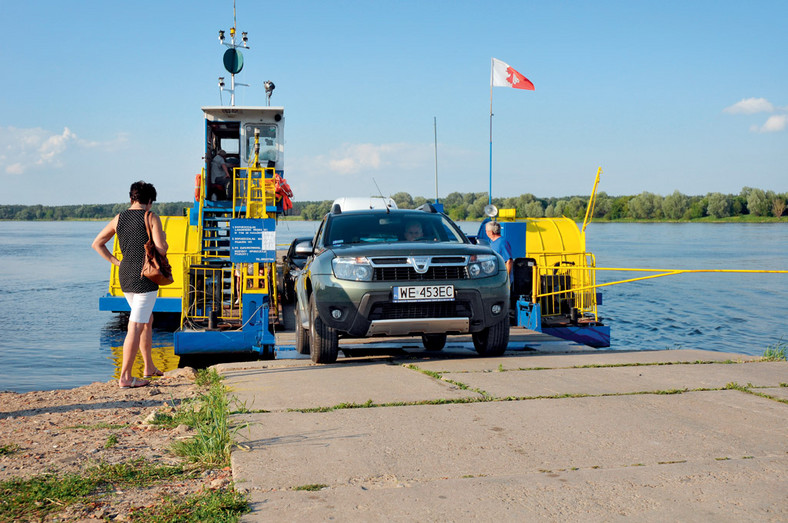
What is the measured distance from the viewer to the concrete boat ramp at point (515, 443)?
11.0 ft

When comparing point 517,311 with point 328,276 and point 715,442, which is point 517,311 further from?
point 715,442

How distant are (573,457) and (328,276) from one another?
3.91 metres

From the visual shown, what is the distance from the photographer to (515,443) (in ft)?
14.3

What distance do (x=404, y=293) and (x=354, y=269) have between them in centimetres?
56

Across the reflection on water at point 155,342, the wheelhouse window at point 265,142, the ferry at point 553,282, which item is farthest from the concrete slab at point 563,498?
the wheelhouse window at point 265,142

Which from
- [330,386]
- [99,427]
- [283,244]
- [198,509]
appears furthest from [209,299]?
[283,244]

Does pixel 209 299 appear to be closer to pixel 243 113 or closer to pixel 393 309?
pixel 393 309

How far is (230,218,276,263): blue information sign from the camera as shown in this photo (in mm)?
9523

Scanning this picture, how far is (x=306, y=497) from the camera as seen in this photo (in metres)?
3.46

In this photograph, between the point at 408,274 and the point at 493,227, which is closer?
the point at 408,274

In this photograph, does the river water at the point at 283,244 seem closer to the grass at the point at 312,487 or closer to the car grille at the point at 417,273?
the car grille at the point at 417,273

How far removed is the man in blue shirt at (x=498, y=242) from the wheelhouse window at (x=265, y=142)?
757cm

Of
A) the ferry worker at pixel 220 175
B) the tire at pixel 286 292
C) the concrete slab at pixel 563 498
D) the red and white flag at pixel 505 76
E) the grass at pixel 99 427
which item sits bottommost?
the tire at pixel 286 292

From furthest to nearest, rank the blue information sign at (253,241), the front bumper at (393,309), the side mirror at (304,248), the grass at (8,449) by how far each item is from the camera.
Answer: the blue information sign at (253,241) → the side mirror at (304,248) → the front bumper at (393,309) → the grass at (8,449)
